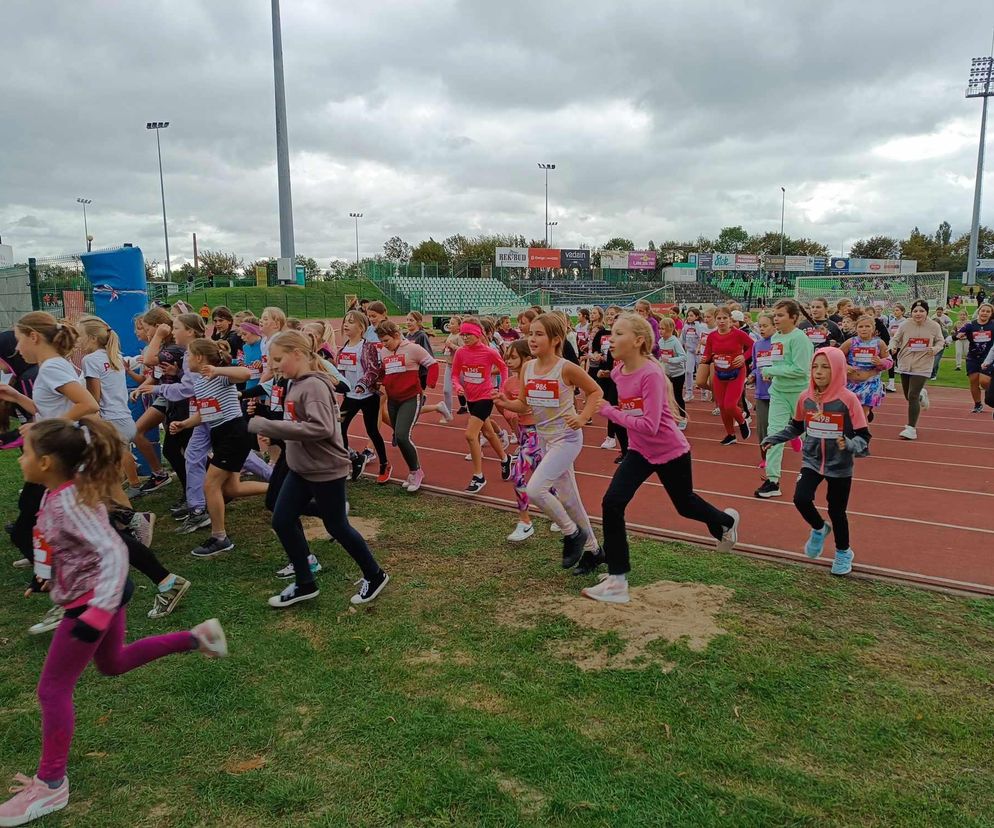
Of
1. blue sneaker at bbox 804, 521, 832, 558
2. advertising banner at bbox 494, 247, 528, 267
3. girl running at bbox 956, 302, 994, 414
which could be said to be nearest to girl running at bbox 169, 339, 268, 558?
blue sneaker at bbox 804, 521, 832, 558

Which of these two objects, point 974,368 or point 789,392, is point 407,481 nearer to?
point 789,392

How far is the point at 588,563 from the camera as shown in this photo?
5.25 m

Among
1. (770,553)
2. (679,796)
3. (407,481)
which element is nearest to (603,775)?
(679,796)

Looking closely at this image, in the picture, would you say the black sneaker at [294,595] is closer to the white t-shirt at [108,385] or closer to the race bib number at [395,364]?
the white t-shirt at [108,385]

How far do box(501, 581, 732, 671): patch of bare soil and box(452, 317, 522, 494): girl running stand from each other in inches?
117

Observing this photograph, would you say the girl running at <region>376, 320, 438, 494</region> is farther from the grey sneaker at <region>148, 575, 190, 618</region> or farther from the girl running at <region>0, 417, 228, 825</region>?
the girl running at <region>0, 417, 228, 825</region>

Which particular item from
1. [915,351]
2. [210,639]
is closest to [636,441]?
[210,639]

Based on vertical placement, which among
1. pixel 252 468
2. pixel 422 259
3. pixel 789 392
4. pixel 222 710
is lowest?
pixel 222 710

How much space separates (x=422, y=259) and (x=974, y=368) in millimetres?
73041

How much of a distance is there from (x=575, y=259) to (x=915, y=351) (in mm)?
55172

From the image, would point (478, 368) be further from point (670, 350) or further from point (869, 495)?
point (869, 495)

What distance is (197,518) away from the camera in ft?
21.0

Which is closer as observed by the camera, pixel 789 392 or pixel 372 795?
pixel 372 795

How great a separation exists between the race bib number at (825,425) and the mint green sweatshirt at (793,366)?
6.91 ft
